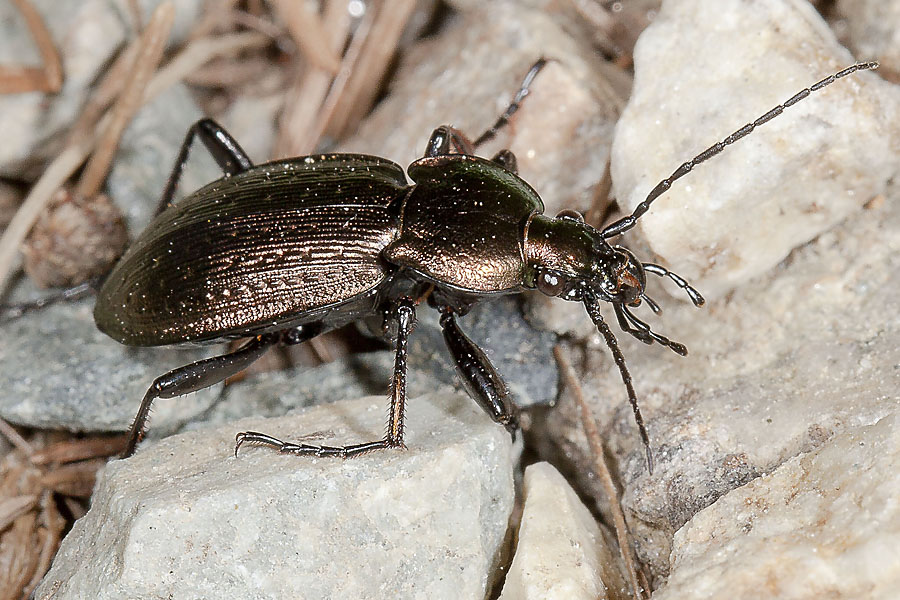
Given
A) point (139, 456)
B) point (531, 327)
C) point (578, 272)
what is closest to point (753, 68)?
point (578, 272)

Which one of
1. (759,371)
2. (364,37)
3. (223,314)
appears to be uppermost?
(759,371)

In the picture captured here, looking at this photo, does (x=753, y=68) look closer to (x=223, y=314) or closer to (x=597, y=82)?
(x=597, y=82)

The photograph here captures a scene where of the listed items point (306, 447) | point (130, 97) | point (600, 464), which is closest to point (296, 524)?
point (306, 447)

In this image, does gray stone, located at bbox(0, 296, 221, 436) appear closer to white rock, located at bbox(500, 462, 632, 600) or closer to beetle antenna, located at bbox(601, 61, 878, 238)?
white rock, located at bbox(500, 462, 632, 600)

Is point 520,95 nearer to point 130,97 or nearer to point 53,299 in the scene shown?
point 130,97

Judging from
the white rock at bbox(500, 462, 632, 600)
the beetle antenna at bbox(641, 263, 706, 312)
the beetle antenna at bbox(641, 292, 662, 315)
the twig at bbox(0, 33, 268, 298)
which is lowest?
the twig at bbox(0, 33, 268, 298)

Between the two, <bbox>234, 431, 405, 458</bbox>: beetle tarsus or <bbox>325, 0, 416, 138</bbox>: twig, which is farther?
<bbox>325, 0, 416, 138</bbox>: twig

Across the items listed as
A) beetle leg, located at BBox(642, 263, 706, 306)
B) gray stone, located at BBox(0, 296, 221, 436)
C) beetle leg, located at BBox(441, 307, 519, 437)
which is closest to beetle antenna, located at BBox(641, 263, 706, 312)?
beetle leg, located at BBox(642, 263, 706, 306)
